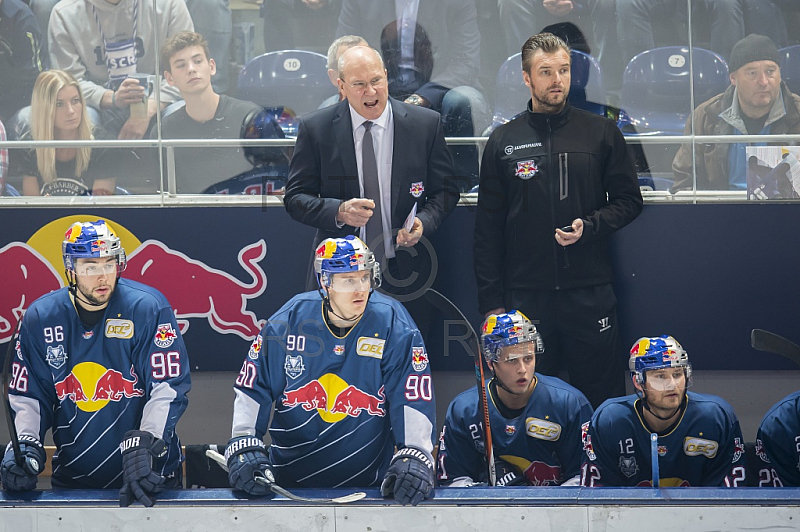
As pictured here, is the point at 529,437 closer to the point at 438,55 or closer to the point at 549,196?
the point at 549,196

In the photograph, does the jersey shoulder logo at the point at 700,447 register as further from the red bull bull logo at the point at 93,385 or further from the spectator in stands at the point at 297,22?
the spectator in stands at the point at 297,22

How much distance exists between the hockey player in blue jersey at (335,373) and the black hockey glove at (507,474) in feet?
1.73

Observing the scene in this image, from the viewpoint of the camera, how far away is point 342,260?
12.0 ft

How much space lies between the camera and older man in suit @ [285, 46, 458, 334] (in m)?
4.24

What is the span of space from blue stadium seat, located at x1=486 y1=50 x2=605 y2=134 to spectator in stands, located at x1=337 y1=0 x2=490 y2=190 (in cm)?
8

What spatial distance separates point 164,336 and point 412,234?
1.01 m

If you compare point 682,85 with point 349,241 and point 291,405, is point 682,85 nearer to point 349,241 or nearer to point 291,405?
point 349,241

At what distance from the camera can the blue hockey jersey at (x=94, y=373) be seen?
12.6 feet

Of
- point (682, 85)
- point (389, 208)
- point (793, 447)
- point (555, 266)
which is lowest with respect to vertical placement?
point (793, 447)

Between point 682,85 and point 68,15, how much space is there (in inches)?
108

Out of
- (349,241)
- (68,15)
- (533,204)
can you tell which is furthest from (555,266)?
(68,15)

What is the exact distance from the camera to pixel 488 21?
4688 mm

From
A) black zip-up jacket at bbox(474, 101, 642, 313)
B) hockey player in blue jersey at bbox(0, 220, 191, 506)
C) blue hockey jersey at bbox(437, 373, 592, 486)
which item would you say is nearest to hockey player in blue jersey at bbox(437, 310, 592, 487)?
blue hockey jersey at bbox(437, 373, 592, 486)

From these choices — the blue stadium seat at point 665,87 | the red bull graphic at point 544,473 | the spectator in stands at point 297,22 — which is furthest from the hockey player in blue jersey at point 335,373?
the blue stadium seat at point 665,87
